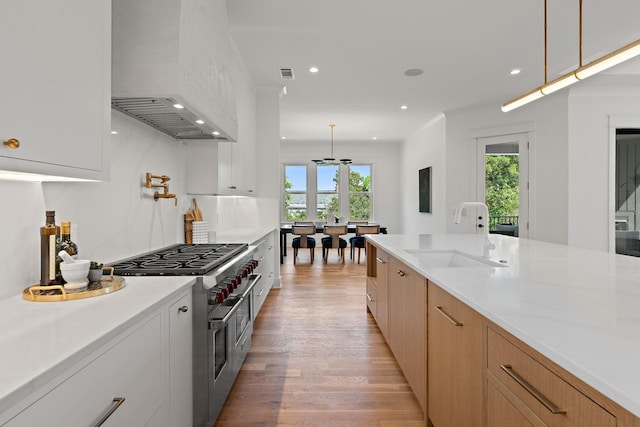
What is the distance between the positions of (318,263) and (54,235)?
5915mm

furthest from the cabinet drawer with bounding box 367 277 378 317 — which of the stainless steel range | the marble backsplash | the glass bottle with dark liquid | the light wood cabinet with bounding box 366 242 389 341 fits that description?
the glass bottle with dark liquid

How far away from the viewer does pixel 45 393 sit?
76 centimetres

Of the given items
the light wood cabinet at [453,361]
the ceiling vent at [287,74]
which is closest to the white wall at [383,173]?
the ceiling vent at [287,74]

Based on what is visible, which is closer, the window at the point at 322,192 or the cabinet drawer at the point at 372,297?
the cabinet drawer at the point at 372,297

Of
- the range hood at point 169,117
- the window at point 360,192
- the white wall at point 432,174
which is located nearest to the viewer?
the range hood at point 169,117

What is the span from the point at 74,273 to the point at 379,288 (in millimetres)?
2341

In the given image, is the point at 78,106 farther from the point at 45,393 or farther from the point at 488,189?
the point at 488,189

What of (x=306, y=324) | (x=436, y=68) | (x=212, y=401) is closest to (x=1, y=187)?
(x=212, y=401)

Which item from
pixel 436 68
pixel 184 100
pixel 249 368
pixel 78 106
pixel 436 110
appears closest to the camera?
pixel 78 106

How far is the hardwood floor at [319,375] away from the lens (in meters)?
1.99

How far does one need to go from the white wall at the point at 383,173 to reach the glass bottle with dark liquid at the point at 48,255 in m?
8.49

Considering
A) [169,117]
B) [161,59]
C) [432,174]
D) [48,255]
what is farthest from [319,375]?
[432,174]

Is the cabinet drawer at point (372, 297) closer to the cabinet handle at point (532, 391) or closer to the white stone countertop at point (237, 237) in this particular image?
the white stone countertop at point (237, 237)

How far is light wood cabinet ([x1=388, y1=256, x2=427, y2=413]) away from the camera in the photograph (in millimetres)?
1817
